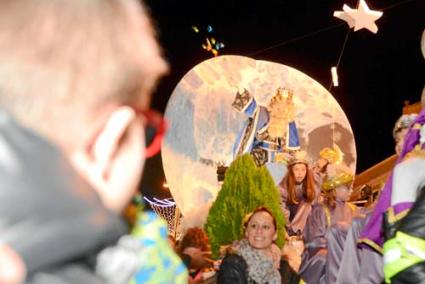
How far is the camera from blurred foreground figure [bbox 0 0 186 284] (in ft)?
2.62

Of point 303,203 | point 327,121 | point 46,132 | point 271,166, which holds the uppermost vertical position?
point 327,121

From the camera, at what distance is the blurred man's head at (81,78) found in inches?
34.5

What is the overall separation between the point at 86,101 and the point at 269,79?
9931mm

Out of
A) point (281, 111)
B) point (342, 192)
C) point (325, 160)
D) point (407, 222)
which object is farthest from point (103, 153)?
point (281, 111)

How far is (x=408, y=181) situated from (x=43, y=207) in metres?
2.04

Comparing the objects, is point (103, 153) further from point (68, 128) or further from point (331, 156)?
point (331, 156)

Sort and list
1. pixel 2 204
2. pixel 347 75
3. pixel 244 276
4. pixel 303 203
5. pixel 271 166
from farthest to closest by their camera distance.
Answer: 1. pixel 347 75
2. pixel 271 166
3. pixel 303 203
4. pixel 244 276
5. pixel 2 204

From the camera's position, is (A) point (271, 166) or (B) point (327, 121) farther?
(B) point (327, 121)

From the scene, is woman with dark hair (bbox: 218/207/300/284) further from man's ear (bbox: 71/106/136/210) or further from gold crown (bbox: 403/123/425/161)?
man's ear (bbox: 71/106/136/210)

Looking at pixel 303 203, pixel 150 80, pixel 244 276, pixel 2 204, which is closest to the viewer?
pixel 2 204

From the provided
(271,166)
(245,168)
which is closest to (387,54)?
(271,166)

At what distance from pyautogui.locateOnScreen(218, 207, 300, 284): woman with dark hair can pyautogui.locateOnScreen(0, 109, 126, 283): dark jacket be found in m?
4.05

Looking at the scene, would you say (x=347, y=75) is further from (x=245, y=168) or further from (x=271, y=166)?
(x=245, y=168)

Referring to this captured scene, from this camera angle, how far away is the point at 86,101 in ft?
2.96
